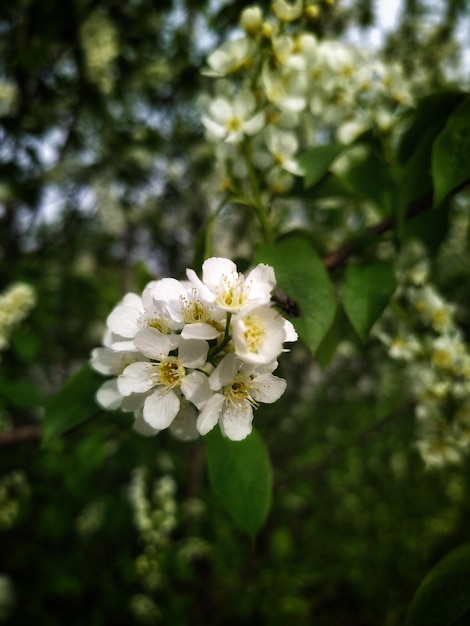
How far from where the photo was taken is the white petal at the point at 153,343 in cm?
58

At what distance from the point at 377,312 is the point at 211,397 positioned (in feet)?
1.11

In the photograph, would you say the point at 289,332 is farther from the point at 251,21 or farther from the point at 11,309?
the point at 11,309

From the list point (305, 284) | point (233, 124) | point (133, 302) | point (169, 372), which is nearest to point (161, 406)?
point (169, 372)

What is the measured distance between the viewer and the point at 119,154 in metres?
3.06

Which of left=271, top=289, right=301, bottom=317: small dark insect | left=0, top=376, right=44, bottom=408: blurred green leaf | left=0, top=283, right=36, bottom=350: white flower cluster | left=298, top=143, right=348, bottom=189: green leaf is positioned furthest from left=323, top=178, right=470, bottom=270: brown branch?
left=0, top=283, right=36, bottom=350: white flower cluster

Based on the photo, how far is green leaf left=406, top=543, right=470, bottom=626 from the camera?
0.59 metres

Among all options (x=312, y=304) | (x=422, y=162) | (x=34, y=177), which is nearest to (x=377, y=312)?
(x=312, y=304)

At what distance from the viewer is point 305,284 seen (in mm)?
715

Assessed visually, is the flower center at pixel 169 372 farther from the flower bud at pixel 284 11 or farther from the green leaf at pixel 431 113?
the flower bud at pixel 284 11

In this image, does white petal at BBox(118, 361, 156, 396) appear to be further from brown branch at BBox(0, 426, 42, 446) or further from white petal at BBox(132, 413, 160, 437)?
brown branch at BBox(0, 426, 42, 446)

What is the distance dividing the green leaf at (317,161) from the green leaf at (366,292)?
167mm

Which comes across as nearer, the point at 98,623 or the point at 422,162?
the point at 422,162

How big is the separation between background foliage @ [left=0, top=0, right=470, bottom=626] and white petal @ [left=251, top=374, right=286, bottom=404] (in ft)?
2.00

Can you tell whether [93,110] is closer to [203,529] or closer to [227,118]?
[227,118]
